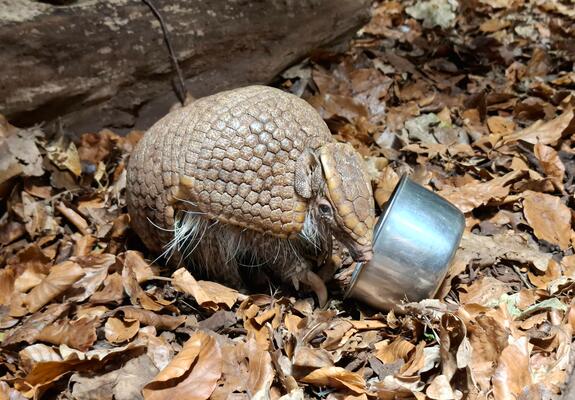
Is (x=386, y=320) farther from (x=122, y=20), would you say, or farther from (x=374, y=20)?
(x=374, y=20)

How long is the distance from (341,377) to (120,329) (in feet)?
3.48

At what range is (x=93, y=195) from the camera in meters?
3.61

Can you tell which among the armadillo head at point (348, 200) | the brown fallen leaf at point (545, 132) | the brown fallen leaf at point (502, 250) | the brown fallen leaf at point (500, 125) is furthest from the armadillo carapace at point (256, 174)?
the brown fallen leaf at point (500, 125)

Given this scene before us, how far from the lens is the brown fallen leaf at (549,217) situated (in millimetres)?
3225

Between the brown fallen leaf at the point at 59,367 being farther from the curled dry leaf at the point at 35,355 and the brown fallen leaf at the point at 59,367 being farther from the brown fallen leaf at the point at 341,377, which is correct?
the brown fallen leaf at the point at 341,377

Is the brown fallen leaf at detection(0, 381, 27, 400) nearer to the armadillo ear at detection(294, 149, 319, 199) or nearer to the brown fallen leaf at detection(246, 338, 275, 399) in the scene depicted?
the brown fallen leaf at detection(246, 338, 275, 399)

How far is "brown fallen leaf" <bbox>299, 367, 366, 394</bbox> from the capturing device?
8.00 ft

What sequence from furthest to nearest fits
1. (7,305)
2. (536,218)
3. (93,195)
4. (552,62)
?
(552,62) < (93,195) < (536,218) < (7,305)

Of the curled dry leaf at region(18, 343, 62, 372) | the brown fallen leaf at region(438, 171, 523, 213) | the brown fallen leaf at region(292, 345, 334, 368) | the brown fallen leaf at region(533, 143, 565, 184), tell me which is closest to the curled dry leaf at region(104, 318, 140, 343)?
the curled dry leaf at region(18, 343, 62, 372)

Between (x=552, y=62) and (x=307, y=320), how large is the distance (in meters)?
3.33

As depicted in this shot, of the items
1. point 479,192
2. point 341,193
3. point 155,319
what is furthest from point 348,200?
point 479,192

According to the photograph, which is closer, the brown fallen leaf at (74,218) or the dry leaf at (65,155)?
the brown fallen leaf at (74,218)

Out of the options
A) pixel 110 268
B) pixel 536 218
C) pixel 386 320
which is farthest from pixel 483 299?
pixel 110 268

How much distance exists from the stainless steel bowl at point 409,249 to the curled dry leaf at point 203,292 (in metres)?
0.63
